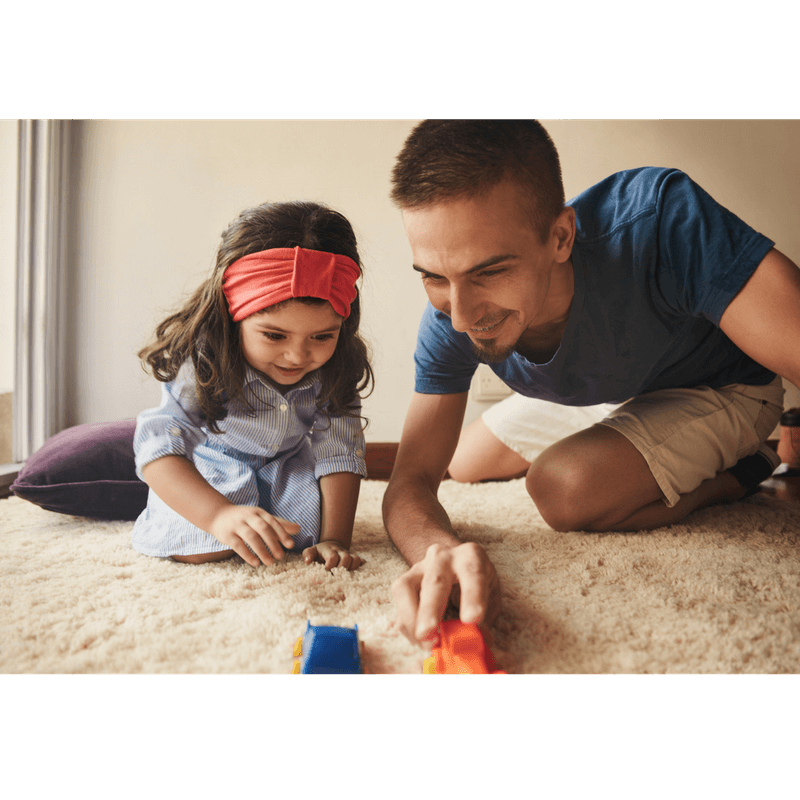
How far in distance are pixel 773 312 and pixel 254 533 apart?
548 mm

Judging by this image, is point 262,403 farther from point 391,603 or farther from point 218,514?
point 391,603

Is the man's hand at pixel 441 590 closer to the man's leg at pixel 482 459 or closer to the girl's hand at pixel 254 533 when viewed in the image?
the girl's hand at pixel 254 533

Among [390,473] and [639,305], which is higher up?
[639,305]

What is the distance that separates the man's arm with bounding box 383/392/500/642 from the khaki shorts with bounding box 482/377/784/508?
248mm

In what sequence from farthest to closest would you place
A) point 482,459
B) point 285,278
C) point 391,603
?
1. point 482,459
2. point 285,278
3. point 391,603

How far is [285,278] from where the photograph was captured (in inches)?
23.3

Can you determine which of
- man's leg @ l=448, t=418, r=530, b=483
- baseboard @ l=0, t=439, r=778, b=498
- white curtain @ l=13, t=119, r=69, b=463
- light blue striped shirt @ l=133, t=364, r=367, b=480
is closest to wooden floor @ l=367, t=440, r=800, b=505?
baseboard @ l=0, t=439, r=778, b=498

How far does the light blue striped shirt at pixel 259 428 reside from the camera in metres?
0.64

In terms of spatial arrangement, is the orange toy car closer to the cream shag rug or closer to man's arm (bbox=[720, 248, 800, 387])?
the cream shag rug

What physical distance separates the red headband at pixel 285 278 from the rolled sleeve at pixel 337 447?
167 millimetres

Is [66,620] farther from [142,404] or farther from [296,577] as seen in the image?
[142,404]

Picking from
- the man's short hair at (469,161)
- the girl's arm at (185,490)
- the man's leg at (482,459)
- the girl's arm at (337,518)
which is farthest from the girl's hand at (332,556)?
the man's leg at (482,459)

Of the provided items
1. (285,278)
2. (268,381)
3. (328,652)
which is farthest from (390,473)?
(328,652)
